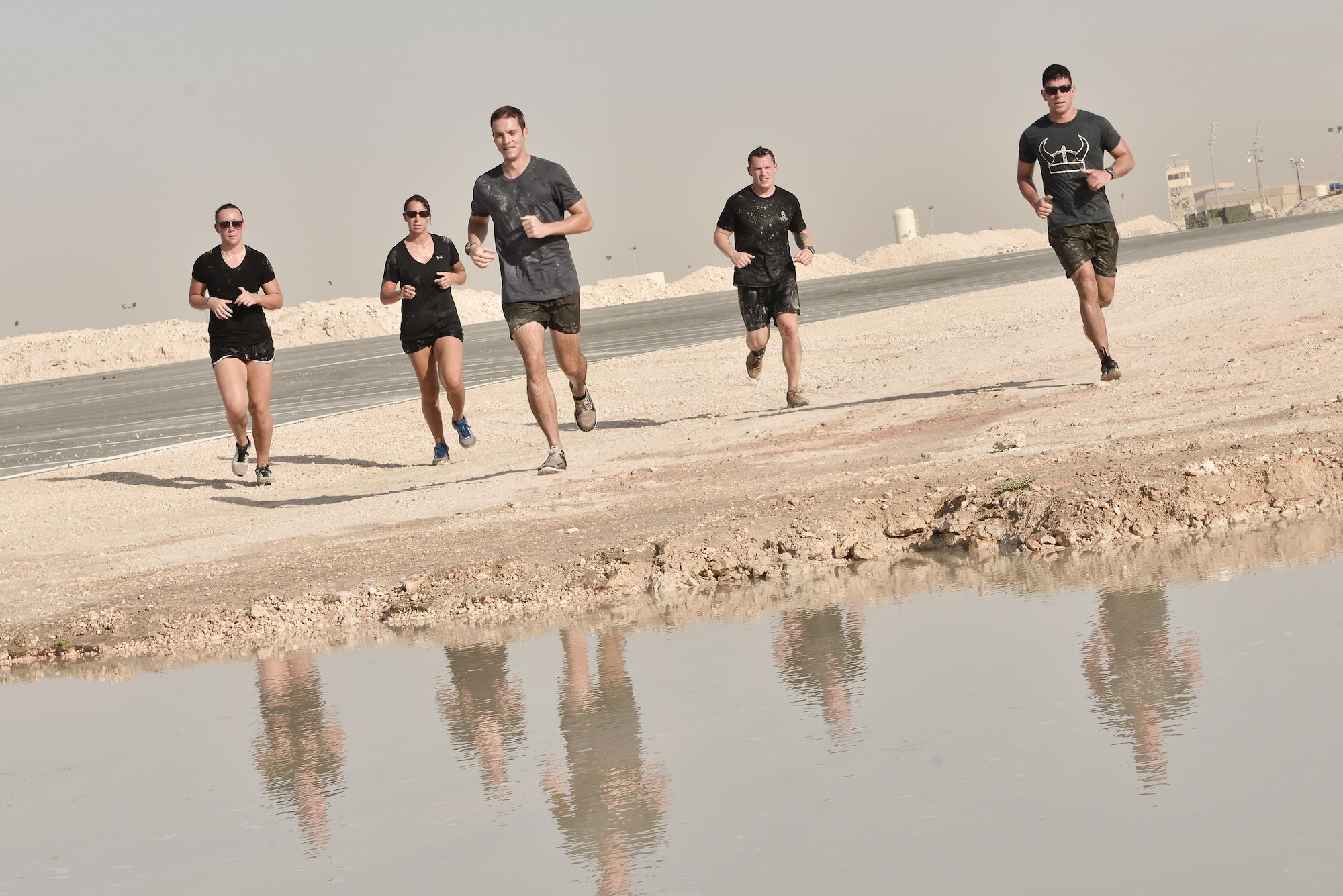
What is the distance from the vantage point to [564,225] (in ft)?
29.7

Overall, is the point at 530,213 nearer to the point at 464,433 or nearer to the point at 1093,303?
the point at 464,433

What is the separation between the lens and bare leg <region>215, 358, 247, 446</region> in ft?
35.9

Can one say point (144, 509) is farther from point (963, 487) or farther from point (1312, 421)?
point (1312, 421)

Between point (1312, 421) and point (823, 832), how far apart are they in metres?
5.76

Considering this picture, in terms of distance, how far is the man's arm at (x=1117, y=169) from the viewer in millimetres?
10406

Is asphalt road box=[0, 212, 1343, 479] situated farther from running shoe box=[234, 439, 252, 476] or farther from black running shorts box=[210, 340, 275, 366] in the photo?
black running shorts box=[210, 340, 275, 366]

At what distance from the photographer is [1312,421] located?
25.5 ft

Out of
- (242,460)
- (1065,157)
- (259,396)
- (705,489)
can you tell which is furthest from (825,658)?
(242,460)

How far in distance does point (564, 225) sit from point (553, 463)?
144 cm

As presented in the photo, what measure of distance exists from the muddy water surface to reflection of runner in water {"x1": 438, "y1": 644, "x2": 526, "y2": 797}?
1cm

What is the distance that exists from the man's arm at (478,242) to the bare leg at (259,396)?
2.53m

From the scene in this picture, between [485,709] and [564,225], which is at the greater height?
[564,225]

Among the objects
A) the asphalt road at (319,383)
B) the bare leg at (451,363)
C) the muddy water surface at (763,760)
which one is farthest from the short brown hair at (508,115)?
the asphalt road at (319,383)

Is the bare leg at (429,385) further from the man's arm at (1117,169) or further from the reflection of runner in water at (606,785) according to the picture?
the reflection of runner in water at (606,785)
